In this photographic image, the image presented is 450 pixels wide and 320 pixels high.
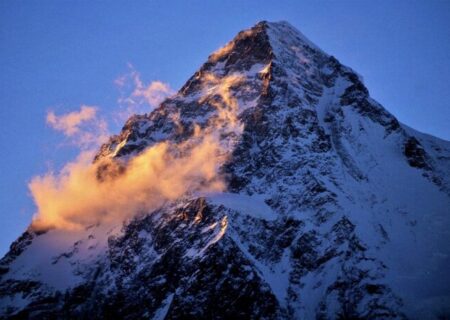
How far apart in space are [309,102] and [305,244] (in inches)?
1430

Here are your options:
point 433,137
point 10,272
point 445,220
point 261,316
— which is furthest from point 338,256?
point 10,272

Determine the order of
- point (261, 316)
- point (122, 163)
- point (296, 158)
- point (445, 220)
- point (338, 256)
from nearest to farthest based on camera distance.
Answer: point (261, 316) → point (338, 256) → point (445, 220) → point (296, 158) → point (122, 163)

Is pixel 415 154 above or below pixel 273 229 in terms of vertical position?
above

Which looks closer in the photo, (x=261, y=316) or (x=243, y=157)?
(x=261, y=316)

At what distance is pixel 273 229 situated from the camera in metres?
78.9

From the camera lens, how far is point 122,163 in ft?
358

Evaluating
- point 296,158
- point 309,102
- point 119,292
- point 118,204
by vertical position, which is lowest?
point 119,292

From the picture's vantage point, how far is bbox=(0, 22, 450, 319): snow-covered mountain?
68812 millimetres

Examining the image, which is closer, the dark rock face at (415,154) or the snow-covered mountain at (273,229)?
the snow-covered mountain at (273,229)

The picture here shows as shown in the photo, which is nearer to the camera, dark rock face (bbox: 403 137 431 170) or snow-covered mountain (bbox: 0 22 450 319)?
snow-covered mountain (bbox: 0 22 450 319)

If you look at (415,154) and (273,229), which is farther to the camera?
(415,154)

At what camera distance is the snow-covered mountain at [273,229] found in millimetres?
68812

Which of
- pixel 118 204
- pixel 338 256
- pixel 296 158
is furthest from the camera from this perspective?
pixel 118 204

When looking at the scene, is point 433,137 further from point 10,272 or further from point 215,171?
point 10,272
